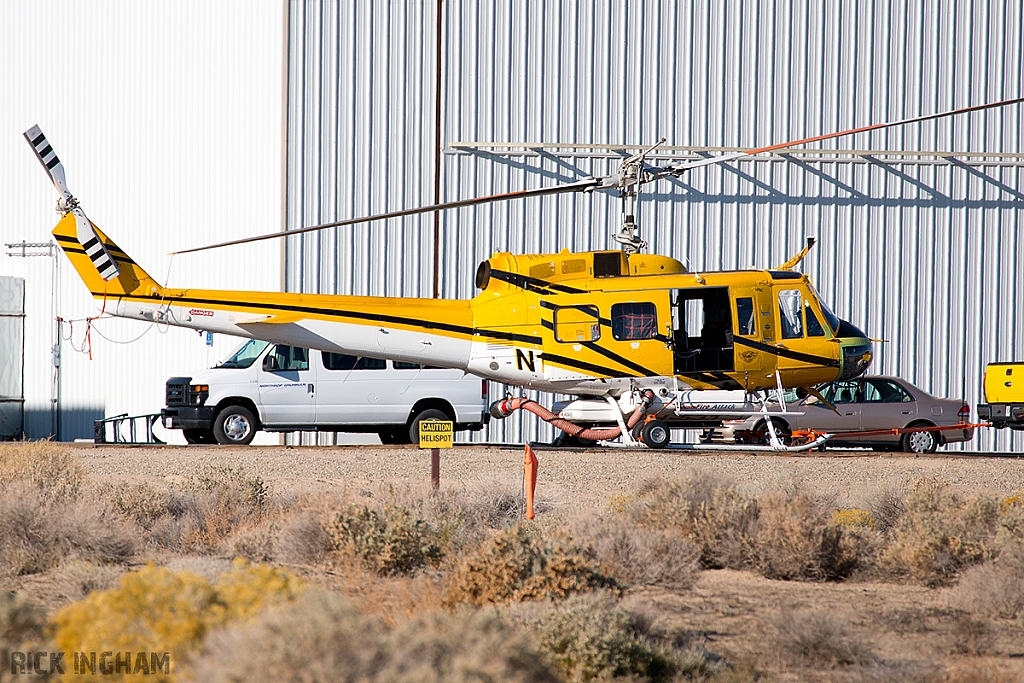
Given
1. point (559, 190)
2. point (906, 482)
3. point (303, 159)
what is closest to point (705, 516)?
point (906, 482)

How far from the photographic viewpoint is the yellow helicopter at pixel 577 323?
14227mm

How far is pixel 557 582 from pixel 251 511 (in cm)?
414

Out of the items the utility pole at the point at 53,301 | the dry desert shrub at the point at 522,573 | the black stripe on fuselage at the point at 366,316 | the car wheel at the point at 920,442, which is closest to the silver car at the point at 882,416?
the car wheel at the point at 920,442

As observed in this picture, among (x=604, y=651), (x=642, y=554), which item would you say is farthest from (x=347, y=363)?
(x=604, y=651)

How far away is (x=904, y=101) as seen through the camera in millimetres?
23141

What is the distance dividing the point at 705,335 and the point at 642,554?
24.4ft

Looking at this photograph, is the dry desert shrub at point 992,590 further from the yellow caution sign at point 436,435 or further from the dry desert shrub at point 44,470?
the dry desert shrub at point 44,470

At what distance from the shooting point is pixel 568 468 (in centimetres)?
1400

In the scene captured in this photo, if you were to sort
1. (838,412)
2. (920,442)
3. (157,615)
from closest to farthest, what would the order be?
(157,615) → (838,412) → (920,442)

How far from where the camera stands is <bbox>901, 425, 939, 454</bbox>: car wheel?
18328mm

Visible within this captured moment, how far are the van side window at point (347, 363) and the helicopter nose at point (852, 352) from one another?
7277 millimetres

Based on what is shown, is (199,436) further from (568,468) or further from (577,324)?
(577,324)

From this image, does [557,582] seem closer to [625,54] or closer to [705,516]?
[705,516]

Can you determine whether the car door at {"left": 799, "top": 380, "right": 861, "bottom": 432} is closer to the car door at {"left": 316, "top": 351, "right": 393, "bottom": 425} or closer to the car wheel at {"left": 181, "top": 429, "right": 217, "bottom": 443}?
the car door at {"left": 316, "top": 351, "right": 393, "bottom": 425}
